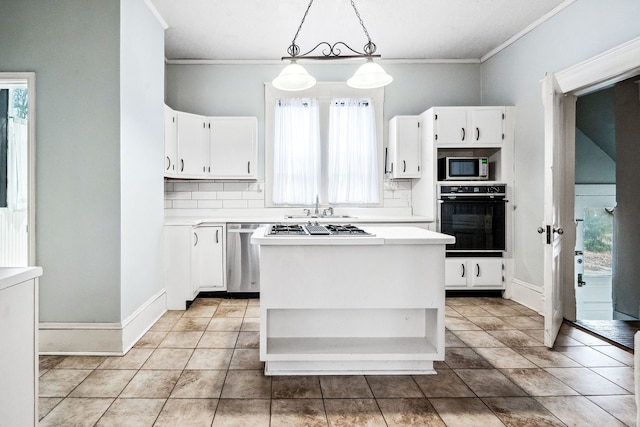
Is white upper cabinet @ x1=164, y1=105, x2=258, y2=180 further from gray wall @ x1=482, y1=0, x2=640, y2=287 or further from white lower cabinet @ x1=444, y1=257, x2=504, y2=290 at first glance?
gray wall @ x1=482, y1=0, x2=640, y2=287

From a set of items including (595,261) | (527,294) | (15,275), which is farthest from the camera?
(595,261)

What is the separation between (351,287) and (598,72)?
104 inches

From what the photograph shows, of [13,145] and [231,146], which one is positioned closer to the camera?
[13,145]

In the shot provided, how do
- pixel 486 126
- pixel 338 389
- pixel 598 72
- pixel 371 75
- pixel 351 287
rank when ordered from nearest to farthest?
pixel 338 389 → pixel 351 287 → pixel 371 75 → pixel 598 72 → pixel 486 126

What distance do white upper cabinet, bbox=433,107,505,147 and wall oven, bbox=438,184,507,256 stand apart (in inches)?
20.4

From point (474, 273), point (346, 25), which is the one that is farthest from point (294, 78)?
point (474, 273)

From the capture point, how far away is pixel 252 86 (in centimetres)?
500

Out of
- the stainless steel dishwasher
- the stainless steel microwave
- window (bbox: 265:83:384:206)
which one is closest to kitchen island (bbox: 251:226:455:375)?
the stainless steel dishwasher

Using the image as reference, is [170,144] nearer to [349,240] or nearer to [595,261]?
[349,240]

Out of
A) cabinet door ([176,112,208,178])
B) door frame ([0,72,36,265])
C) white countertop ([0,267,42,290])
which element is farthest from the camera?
cabinet door ([176,112,208,178])

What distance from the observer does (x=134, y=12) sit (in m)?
3.15

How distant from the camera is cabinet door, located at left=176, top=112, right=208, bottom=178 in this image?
14.5ft

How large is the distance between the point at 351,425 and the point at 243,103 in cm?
407

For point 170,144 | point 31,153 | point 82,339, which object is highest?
point 170,144
